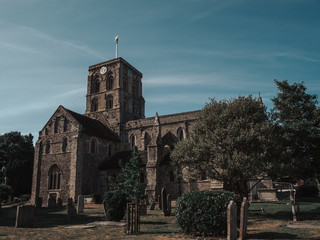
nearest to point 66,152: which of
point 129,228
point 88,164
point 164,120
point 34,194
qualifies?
point 88,164

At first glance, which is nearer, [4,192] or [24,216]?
[24,216]

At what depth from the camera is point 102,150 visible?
37375 millimetres

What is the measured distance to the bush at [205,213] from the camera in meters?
10.2

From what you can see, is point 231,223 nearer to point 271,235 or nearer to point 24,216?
point 271,235

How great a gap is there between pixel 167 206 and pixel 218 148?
543 centimetres

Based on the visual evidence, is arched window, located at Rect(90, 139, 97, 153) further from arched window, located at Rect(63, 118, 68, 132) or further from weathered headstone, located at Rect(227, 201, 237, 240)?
weathered headstone, located at Rect(227, 201, 237, 240)

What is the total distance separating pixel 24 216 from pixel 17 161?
35732 millimetres

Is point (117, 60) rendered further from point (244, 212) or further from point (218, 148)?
point (244, 212)

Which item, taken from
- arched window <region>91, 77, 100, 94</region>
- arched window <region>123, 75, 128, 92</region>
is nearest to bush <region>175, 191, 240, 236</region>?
arched window <region>123, 75, 128, 92</region>

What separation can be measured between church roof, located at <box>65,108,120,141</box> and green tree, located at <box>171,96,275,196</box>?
17727 millimetres

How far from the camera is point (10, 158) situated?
4875 centimetres

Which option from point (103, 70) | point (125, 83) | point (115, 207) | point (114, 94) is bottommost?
point (115, 207)

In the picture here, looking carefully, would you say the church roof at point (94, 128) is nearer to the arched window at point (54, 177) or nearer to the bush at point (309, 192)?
the arched window at point (54, 177)

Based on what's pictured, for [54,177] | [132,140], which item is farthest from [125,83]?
[54,177]
